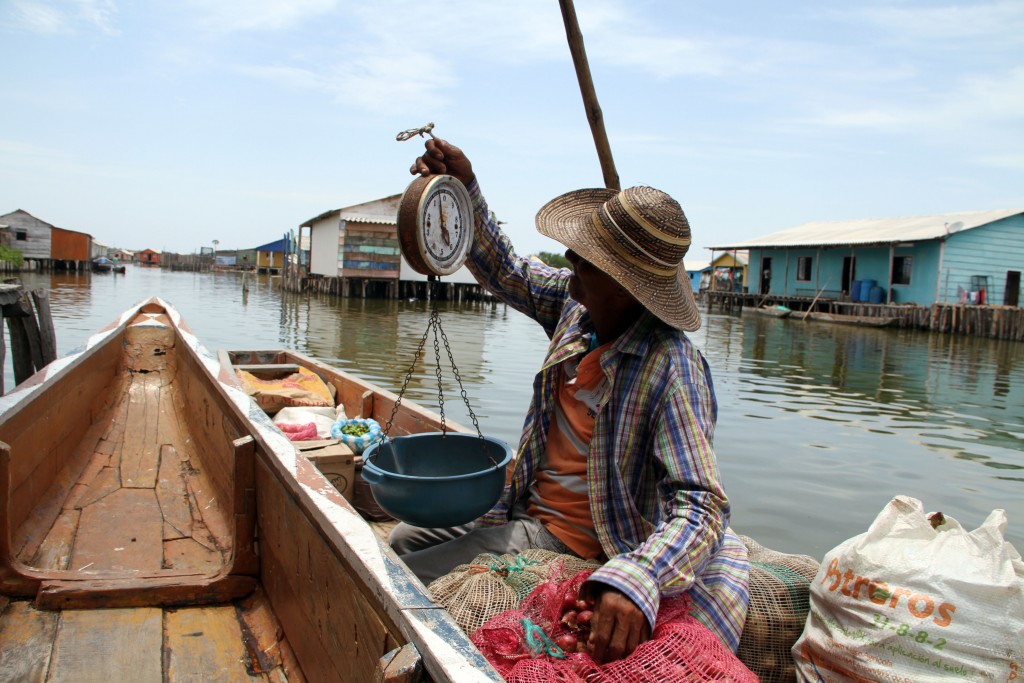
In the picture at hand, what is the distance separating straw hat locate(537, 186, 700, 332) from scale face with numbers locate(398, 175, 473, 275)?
0.47 m

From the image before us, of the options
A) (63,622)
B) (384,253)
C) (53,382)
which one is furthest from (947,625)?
(384,253)

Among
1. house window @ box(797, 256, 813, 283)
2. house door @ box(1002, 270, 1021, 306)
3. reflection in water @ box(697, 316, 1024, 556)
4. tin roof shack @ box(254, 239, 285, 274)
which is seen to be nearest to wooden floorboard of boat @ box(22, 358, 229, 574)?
reflection in water @ box(697, 316, 1024, 556)

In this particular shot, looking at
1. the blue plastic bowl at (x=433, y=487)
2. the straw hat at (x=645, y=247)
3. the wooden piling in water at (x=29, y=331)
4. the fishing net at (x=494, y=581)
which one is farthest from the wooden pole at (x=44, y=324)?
the straw hat at (x=645, y=247)

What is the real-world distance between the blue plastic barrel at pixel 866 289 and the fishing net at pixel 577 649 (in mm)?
28255

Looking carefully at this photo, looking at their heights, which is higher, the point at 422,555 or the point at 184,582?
the point at 422,555

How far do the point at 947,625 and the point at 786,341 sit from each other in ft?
62.9

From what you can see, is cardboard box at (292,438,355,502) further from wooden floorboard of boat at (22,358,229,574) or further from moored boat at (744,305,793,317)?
moored boat at (744,305,793,317)

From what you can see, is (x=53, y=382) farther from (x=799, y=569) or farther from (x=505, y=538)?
(x=799, y=569)

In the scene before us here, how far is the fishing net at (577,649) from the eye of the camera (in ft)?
4.72

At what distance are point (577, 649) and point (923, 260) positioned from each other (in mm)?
27448

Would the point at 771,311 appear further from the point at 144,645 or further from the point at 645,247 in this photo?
the point at 144,645

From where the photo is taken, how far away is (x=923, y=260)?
2488cm

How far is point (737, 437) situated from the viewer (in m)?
8.00

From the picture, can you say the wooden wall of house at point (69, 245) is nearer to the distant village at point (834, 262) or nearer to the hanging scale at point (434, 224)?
the distant village at point (834, 262)
